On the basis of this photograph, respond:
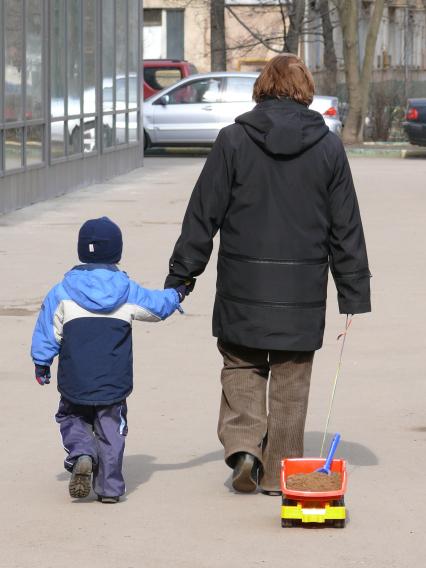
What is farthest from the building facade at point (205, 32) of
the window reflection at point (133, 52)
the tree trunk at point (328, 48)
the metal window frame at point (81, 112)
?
the metal window frame at point (81, 112)

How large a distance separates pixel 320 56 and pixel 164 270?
1811 inches

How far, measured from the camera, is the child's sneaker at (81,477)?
5.57 meters

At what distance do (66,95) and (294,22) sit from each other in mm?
22385

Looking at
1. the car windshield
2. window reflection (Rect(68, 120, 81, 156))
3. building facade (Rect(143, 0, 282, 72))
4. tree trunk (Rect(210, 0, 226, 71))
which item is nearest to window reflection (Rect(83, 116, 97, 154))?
window reflection (Rect(68, 120, 81, 156))

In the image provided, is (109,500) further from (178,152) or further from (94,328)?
(178,152)

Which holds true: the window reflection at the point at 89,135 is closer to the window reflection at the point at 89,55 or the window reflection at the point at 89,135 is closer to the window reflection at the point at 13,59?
the window reflection at the point at 89,55

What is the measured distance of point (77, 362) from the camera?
5586 mm

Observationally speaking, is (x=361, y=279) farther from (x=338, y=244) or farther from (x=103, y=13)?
(x=103, y=13)

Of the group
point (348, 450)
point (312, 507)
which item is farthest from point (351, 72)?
point (312, 507)

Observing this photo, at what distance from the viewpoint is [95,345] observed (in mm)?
5598

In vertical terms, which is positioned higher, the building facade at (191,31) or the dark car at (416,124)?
the building facade at (191,31)

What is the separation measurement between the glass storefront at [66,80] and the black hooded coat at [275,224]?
12408mm

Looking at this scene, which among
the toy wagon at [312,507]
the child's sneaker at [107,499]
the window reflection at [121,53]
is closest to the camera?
the toy wagon at [312,507]

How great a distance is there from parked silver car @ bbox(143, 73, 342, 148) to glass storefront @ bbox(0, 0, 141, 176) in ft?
11.1
